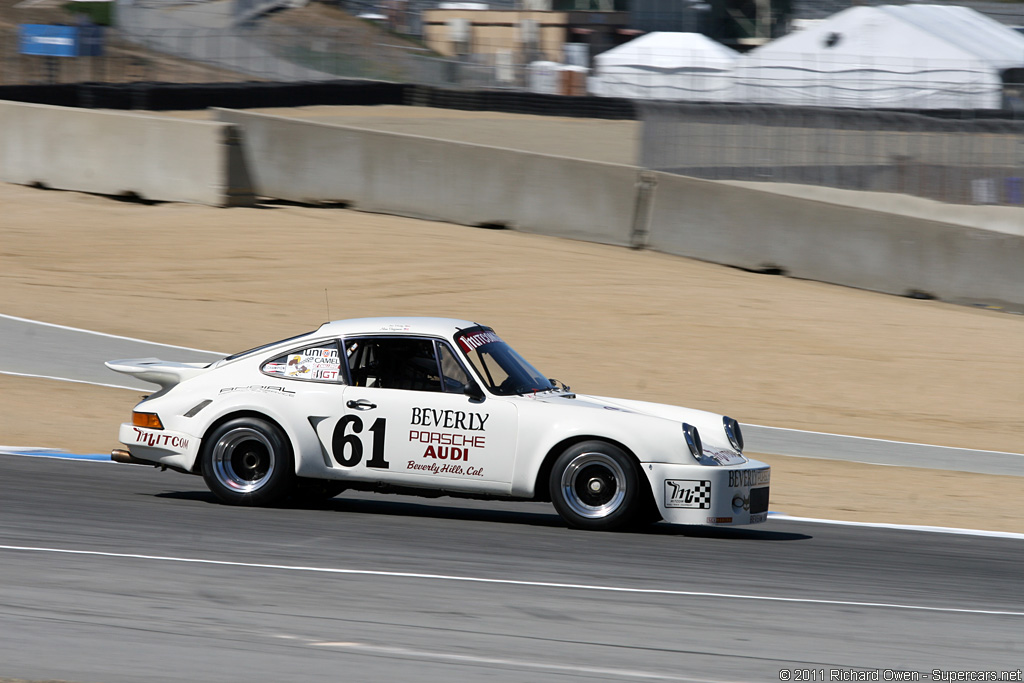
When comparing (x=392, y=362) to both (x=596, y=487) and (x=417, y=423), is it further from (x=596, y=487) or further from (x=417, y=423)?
(x=596, y=487)

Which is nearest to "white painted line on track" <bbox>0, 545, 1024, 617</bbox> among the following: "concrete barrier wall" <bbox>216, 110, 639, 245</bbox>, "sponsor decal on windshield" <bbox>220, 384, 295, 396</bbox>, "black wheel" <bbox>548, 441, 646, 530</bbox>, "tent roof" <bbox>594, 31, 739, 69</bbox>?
"black wheel" <bbox>548, 441, 646, 530</bbox>

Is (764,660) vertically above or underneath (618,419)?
underneath

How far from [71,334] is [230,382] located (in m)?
5.20

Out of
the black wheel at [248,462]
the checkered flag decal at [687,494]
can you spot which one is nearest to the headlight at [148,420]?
the black wheel at [248,462]

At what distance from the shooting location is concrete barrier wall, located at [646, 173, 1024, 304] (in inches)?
702

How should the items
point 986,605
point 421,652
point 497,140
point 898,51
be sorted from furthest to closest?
1. point 898,51
2. point 497,140
3. point 986,605
4. point 421,652

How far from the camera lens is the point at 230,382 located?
785cm

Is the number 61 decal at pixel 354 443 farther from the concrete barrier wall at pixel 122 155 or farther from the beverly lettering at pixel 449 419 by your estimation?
the concrete barrier wall at pixel 122 155

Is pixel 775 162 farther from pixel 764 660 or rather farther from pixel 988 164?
pixel 764 660

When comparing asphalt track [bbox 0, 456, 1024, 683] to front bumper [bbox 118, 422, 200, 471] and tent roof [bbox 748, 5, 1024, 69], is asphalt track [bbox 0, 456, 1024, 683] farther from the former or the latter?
tent roof [bbox 748, 5, 1024, 69]

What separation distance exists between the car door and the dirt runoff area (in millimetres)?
3034

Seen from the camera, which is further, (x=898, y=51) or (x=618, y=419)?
(x=898, y=51)

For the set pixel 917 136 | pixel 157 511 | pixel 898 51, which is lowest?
pixel 157 511

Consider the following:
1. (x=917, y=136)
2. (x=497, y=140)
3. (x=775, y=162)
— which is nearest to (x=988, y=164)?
(x=917, y=136)
